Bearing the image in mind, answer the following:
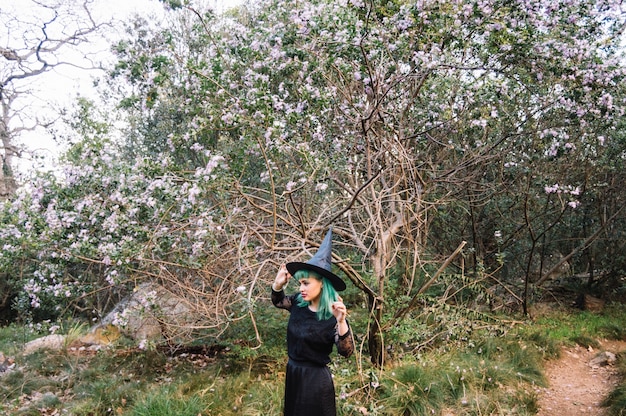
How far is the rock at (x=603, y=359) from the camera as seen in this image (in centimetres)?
557

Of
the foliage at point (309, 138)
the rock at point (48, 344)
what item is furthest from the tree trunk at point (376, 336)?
the rock at point (48, 344)

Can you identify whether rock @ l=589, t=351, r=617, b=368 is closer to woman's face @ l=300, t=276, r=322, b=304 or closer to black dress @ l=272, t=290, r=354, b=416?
black dress @ l=272, t=290, r=354, b=416

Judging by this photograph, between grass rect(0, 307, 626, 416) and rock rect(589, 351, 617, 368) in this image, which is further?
rock rect(589, 351, 617, 368)

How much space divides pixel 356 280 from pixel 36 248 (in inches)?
117

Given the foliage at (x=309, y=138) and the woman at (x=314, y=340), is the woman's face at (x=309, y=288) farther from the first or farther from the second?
the foliage at (x=309, y=138)

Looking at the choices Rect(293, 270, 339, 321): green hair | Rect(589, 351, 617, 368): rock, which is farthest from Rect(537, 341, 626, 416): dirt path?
Rect(293, 270, 339, 321): green hair

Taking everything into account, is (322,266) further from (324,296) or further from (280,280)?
(280,280)

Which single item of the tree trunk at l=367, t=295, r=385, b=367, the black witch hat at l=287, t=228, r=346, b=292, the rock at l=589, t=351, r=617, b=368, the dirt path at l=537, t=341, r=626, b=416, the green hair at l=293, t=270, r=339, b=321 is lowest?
the dirt path at l=537, t=341, r=626, b=416

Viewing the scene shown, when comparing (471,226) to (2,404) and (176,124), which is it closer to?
(176,124)

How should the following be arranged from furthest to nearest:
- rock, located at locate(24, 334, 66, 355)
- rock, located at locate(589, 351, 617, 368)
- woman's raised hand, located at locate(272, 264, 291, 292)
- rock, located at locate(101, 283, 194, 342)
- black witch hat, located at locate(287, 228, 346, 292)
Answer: rock, located at locate(24, 334, 66, 355)
rock, located at locate(589, 351, 617, 368)
rock, located at locate(101, 283, 194, 342)
woman's raised hand, located at locate(272, 264, 291, 292)
black witch hat, located at locate(287, 228, 346, 292)

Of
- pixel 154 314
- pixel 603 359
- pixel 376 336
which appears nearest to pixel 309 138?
pixel 376 336

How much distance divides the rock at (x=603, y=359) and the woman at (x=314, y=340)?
4.42 metres

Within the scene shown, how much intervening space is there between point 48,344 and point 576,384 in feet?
22.8

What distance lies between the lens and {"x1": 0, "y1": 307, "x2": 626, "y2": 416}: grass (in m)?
4.00
